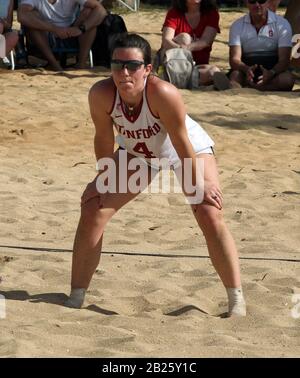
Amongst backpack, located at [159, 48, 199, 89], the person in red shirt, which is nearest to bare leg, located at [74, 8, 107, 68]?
the person in red shirt

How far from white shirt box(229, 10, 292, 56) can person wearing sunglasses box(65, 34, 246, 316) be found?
6930 mm

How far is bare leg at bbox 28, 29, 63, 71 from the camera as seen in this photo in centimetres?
1341

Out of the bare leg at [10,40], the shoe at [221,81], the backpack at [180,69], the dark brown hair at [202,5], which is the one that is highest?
the dark brown hair at [202,5]

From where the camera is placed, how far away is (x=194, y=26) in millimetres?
12641

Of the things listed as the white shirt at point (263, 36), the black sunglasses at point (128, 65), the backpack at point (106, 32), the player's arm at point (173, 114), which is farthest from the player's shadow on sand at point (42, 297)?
the backpack at point (106, 32)

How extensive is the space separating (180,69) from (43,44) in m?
2.10

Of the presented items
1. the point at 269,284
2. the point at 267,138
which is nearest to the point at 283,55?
the point at 267,138

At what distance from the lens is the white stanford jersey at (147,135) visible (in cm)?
533

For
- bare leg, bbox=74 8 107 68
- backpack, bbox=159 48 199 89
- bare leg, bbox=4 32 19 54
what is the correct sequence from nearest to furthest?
backpack, bbox=159 48 199 89, bare leg, bbox=4 32 19 54, bare leg, bbox=74 8 107 68

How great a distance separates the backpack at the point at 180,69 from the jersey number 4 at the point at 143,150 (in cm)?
670

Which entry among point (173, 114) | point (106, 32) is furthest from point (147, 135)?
point (106, 32)

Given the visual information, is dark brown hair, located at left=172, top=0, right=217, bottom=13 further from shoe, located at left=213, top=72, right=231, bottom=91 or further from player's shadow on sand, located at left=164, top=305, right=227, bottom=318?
player's shadow on sand, located at left=164, top=305, right=227, bottom=318

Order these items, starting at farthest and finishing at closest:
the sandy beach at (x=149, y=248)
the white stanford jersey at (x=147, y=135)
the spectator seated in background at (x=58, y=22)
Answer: the spectator seated in background at (x=58, y=22) → the white stanford jersey at (x=147, y=135) → the sandy beach at (x=149, y=248)

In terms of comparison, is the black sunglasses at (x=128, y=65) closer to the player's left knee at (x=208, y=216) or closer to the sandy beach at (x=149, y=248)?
the player's left knee at (x=208, y=216)
